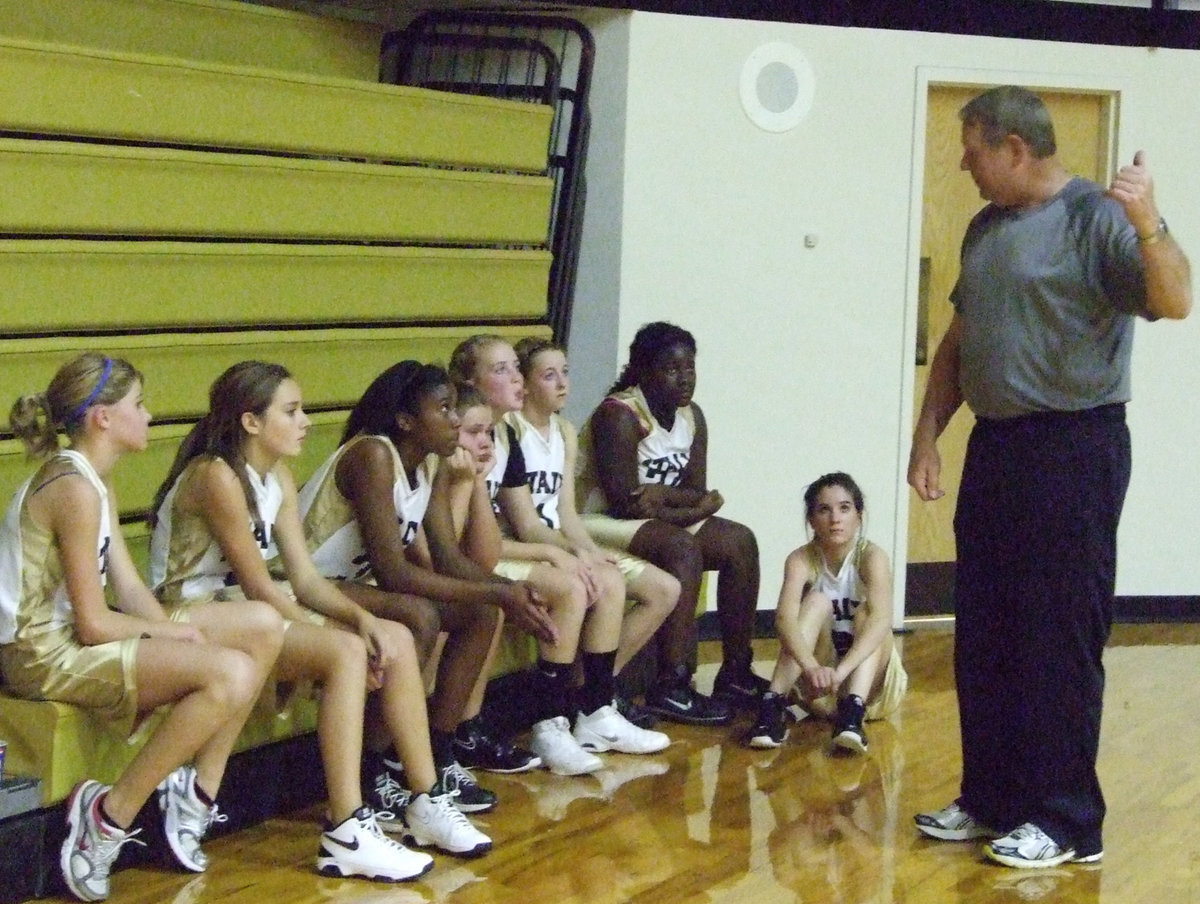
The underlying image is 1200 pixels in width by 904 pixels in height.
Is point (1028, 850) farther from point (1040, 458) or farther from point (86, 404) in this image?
A: point (86, 404)

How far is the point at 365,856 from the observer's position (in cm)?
329

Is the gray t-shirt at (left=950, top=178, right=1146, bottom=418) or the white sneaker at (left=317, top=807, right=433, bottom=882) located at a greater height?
the gray t-shirt at (left=950, top=178, right=1146, bottom=418)

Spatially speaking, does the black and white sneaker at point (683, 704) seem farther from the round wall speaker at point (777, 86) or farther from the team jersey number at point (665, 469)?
the round wall speaker at point (777, 86)

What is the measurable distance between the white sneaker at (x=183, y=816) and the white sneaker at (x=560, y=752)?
0.99m

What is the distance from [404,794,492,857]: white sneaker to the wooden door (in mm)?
2966

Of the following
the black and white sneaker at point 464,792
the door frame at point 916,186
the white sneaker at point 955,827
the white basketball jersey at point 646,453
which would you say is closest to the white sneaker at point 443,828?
the black and white sneaker at point 464,792

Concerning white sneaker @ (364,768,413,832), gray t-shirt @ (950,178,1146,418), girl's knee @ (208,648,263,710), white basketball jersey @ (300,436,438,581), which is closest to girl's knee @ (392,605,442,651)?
white basketball jersey @ (300,436,438,581)

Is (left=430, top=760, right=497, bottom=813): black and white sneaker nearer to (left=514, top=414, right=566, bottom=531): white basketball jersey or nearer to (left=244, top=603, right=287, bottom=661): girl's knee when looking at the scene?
(left=244, top=603, right=287, bottom=661): girl's knee

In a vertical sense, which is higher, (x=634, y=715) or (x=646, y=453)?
(x=646, y=453)

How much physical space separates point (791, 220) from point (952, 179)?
2.19 feet

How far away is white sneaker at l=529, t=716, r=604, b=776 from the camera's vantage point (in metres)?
4.09

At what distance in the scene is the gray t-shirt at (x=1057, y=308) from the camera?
3.32 meters

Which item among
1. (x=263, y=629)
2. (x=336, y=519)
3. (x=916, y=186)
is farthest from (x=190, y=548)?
(x=916, y=186)

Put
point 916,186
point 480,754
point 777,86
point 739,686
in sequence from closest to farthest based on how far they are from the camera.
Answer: point 480,754 < point 739,686 < point 777,86 < point 916,186
